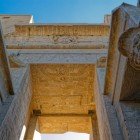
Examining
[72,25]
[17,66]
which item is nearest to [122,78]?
[17,66]

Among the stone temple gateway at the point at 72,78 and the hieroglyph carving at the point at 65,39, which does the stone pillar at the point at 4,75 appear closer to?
the stone temple gateway at the point at 72,78

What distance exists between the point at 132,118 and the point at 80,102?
3.71m

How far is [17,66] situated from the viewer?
6.40 metres

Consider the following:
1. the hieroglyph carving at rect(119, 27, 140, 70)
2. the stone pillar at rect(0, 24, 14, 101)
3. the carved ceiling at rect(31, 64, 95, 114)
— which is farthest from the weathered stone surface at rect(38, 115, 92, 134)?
the hieroglyph carving at rect(119, 27, 140, 70)

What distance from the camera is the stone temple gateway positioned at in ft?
13.6

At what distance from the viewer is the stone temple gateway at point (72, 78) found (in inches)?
163

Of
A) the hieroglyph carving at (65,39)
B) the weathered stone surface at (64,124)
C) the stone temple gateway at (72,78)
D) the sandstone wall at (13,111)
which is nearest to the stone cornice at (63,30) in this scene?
the stone temple gateway at (72,78)

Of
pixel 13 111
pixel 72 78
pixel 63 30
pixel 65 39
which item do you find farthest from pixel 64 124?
pixel 13 111

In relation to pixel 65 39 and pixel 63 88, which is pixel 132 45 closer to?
pixel 63 88

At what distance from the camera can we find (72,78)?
23.0 ft

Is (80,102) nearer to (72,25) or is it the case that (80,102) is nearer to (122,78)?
(72,25)

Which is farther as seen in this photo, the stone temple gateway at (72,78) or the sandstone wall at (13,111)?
the sandstone wall at (13,111)

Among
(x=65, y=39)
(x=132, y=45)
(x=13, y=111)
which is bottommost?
(x=132, y=45)

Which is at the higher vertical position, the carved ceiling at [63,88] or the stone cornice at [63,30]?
the stone cornice at [63,30]
